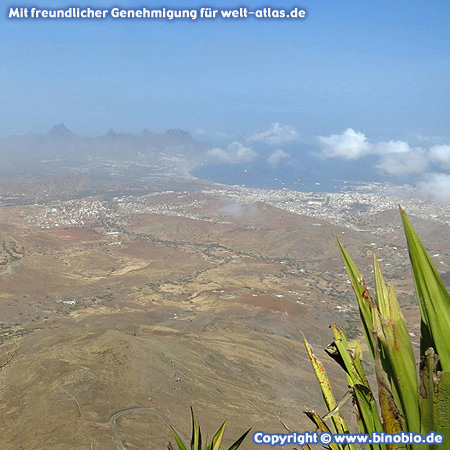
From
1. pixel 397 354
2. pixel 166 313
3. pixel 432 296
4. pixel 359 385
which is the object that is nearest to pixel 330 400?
pixel 359 385

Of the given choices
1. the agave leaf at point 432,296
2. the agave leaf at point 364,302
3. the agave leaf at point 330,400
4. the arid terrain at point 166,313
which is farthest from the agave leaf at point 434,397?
the arid terrain at point 166,313

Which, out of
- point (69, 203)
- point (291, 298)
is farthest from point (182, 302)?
point (69, 203)

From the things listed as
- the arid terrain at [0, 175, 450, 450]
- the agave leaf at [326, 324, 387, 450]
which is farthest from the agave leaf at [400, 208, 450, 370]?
the arid terrain at [0, 175, 450, 450]

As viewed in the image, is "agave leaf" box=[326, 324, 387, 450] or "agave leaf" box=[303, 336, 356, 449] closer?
"agave leaf" box=[326, 324, 387, 450]

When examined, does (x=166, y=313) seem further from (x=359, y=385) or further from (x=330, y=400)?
(x=359, y=385)

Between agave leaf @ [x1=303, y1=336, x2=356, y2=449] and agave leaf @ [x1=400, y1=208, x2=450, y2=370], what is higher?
agave leaf @ [x1=400, y1=208, x2=450, y2=370]

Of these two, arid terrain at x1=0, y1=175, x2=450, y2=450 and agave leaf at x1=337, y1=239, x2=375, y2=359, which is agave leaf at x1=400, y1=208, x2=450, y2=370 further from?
arid terrain at x1=0, y1=175, x2=450, y2=450

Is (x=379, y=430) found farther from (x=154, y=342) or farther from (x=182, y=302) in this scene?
(x=182, y=302)
